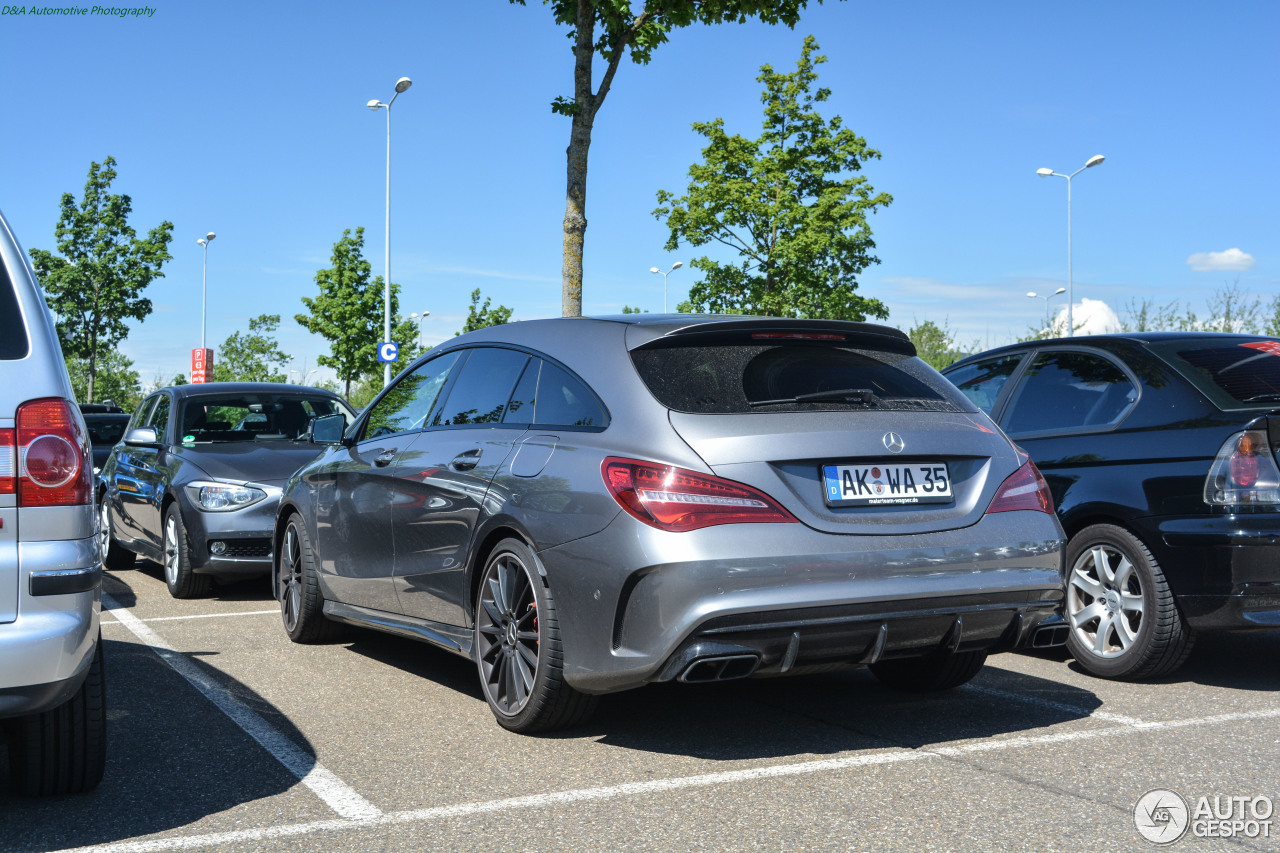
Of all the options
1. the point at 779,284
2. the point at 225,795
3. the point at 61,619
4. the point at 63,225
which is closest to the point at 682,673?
the point at 225,795

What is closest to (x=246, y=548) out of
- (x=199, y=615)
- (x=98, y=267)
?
(x=199, y=615)

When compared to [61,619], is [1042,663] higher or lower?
lower

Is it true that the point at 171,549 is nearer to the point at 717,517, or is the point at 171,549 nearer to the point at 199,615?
the point at 199,615

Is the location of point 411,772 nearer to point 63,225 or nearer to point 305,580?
point 305,580

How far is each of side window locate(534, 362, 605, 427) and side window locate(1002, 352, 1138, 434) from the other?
2856 millimetres

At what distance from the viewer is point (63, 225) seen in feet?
128

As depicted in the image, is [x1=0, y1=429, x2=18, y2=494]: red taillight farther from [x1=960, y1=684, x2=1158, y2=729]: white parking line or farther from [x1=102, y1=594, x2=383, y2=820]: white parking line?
[x1=960, y1=684, x2=1158, y2=729]: white parking line

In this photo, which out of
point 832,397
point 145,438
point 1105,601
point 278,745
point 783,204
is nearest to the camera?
point 832,397

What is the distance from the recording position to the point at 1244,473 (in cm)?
532

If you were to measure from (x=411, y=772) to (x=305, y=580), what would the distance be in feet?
8.65

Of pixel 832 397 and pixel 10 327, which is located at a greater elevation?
pixel 10 327

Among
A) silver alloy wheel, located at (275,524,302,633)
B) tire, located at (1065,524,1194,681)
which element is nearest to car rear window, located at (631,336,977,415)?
tire, located at (1065,524,1194,681)

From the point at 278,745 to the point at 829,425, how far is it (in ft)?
7.61

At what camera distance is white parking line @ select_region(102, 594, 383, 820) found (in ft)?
12.6
